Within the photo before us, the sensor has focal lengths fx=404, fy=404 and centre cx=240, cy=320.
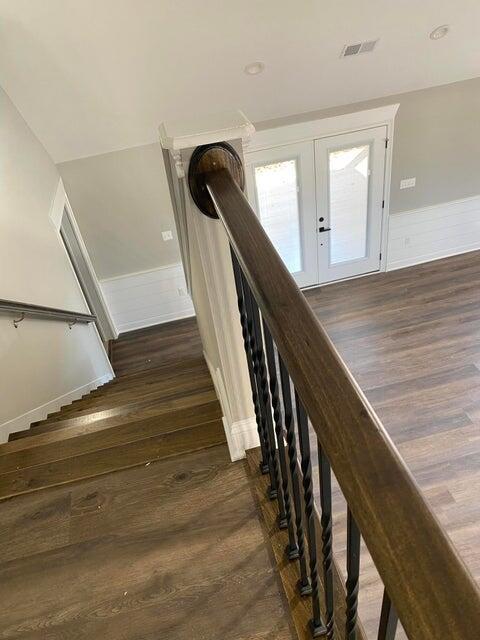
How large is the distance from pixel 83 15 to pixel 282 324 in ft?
10.4

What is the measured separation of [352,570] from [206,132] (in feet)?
3.15

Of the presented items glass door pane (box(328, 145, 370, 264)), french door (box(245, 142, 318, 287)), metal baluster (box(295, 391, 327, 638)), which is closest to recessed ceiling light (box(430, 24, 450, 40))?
glass door pane (box(328, 145, 370, 264))

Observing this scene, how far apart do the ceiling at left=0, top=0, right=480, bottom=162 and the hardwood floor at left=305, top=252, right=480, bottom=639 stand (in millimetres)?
2514

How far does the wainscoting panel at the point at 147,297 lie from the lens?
5586 mm

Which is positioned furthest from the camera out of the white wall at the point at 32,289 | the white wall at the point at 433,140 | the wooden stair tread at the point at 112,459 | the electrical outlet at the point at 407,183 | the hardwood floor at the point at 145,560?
the electrical outlet at the point at 407,183

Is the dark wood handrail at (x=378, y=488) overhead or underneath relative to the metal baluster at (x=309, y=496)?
overhead

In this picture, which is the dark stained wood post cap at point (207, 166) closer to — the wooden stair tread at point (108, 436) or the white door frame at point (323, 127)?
the wooden stair tread at point (108, 436)

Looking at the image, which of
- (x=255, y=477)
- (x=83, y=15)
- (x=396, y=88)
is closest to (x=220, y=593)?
(x=255, y=477)

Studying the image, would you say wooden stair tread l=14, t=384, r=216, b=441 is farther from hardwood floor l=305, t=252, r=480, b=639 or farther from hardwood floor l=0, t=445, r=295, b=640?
hardwood floor l=305, t=252, r=480, b=639

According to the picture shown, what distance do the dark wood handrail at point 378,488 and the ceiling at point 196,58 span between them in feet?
10.2

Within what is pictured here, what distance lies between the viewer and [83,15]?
2752mm

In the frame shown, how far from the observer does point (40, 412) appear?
286 cm

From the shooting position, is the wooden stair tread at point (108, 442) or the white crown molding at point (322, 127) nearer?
the wooden stair tread at point (108, 442)

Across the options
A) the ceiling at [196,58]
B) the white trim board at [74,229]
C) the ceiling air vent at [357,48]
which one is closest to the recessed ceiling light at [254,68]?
the ceiling at [196,58]
